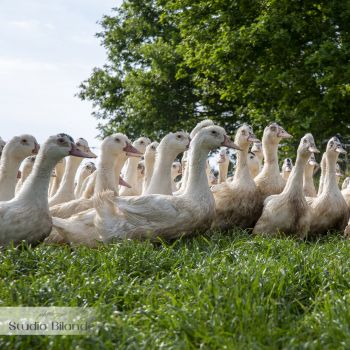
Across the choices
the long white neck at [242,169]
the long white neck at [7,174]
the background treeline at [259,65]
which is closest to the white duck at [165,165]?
the long white neck at [242,169]

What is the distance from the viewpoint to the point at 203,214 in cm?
772

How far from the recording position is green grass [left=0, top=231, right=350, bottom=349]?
13.7 feet

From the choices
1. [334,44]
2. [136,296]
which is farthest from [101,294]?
[334,44]

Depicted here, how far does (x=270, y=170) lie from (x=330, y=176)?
915 millimetres

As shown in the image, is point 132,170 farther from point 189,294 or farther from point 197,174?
point 189,294

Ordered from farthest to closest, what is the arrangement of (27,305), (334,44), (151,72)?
1. (151,72)
2. (334,44)
3. (27,305)

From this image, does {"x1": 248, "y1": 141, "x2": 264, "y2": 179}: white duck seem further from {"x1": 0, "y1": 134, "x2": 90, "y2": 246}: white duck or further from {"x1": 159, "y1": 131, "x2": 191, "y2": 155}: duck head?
{"x1": 0, "y1": 134, "x2": 90, "y2": 246}: white duck

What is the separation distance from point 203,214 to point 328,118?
11.9m

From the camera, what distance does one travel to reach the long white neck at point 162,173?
8852 mm

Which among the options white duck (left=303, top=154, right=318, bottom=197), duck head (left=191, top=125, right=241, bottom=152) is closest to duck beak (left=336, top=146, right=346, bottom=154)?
white duck (left=303, top=154, right=318, bottom=197)

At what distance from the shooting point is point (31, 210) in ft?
22.0

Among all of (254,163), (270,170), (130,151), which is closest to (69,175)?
(130,151)

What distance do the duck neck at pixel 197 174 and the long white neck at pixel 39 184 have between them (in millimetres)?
1644

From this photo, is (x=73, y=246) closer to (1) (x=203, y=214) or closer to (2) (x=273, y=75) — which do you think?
(1) (x=203, y=214)
